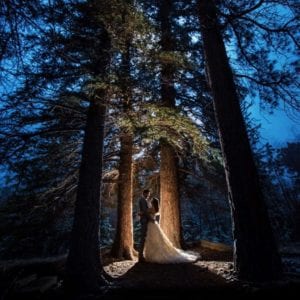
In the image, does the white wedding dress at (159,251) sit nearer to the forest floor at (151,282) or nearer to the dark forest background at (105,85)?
the forest floor at (151,282)

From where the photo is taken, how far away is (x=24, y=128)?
6984 mm

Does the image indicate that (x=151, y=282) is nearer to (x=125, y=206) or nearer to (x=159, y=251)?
(x=159, y=251)

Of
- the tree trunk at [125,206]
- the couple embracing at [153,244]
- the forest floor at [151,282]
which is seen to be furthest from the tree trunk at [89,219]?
the couple embracing at [153,244]

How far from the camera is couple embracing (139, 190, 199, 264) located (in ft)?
24.6

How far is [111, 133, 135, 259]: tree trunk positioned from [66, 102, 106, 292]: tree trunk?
92.1 inches

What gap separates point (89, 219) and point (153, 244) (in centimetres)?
280

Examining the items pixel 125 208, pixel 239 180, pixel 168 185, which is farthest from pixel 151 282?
pixel 168 185

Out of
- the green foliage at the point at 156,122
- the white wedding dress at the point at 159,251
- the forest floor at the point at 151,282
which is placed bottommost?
the forest floor at the point at 151,282

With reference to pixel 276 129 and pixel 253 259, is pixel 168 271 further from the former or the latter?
pixel 276 129

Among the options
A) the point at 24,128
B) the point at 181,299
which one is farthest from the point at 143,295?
the point at 24,128

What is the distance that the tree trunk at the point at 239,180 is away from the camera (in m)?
5.04

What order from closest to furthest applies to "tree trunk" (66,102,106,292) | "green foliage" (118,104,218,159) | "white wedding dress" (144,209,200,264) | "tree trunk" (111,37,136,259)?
"tree trunk" (66,102,106,292), "green foliage" (118,104,218,159), "white wedding dress" (144,209,200,264), "tree trunk" (111,37,136,259)

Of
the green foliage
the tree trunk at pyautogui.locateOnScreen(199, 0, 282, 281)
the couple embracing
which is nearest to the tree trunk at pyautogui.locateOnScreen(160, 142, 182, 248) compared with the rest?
the couple embracing

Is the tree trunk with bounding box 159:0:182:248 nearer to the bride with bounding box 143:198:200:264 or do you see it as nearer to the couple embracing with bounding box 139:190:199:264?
the couple embracing with bounding box 139:190:199:264
